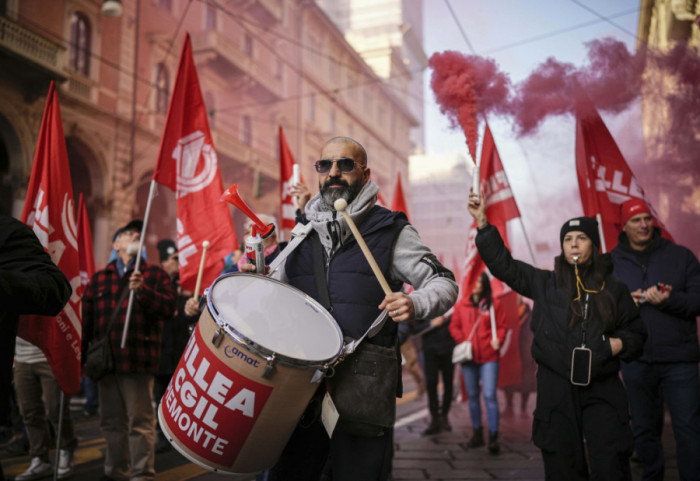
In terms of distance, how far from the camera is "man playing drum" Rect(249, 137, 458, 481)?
8.21ft

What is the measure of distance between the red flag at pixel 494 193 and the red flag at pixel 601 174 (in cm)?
70

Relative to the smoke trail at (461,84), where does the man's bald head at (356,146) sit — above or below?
below

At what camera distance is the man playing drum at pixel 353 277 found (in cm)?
250

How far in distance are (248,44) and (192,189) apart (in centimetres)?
1881

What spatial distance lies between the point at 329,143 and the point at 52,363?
9.27 feet

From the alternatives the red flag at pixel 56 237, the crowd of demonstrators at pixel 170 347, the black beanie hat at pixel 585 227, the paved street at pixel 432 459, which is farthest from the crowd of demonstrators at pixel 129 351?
the black beanie hat at pixel 585 227

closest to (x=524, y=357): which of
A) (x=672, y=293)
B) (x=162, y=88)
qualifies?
(x=672, y=293)

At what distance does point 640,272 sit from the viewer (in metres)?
4.77

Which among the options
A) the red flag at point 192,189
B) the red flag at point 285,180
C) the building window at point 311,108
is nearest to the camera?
the red flag at point 192,189

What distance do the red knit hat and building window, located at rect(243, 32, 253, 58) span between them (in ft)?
62.9

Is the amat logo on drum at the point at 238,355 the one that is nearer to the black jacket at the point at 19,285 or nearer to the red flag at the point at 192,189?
the black jacket at the point at 19,285

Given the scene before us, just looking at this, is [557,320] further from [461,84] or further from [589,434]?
[461,84]

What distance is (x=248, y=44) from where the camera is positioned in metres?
23.0

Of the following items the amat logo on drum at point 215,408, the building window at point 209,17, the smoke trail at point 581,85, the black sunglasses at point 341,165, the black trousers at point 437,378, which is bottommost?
the black trousers at point 437,378
